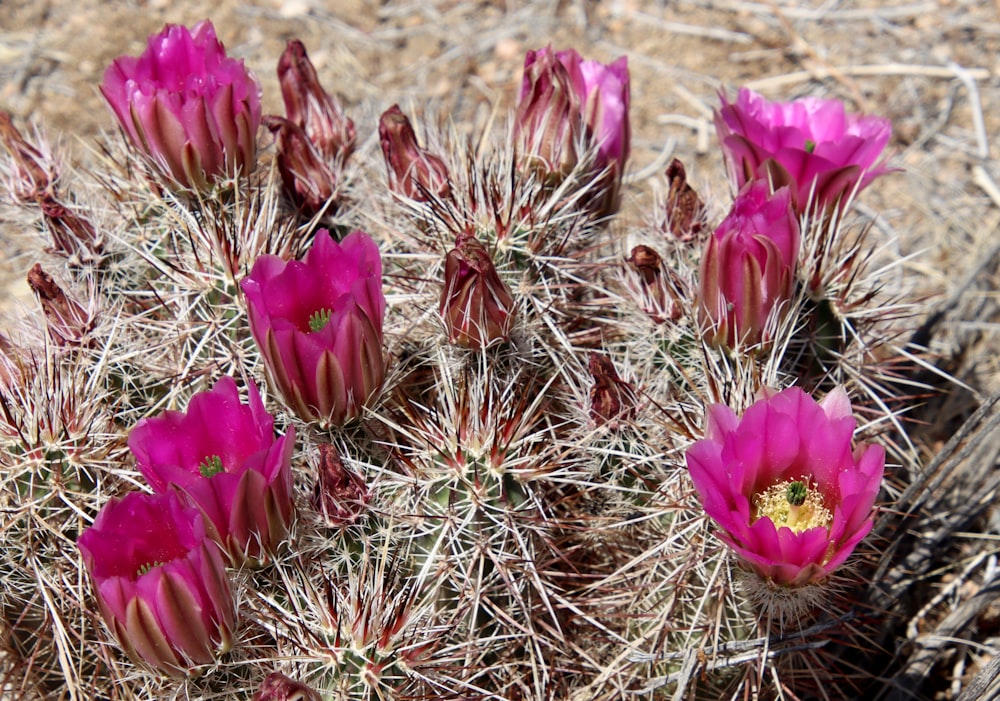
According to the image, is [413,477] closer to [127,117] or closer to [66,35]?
[127,117]

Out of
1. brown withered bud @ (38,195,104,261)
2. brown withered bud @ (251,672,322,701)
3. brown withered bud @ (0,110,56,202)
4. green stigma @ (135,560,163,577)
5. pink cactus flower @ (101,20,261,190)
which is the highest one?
pink cactus flower @ (101,20,261,190)

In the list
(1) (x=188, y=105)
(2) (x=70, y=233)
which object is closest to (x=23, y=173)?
(2) (x=70, y=233)

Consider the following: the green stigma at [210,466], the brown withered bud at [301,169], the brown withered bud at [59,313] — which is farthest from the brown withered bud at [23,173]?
the green stigma at [210,466]

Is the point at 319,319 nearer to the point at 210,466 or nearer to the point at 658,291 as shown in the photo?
the point at 210,466

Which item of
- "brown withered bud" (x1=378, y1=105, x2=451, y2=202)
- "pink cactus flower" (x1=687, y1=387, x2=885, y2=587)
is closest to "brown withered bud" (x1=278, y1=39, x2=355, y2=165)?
"brown withered bud" (x1=378, y1=105, x2=451, y2=202)

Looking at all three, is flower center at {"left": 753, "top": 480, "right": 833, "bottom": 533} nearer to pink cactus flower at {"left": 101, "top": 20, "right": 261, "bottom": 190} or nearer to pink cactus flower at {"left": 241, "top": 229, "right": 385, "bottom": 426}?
pink cactus flower at {"left": 241, "top": 229, "right": 385, "bottom": 426}

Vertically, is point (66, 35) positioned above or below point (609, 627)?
above

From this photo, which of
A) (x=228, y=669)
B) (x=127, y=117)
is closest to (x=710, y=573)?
(x=228, y=669)
